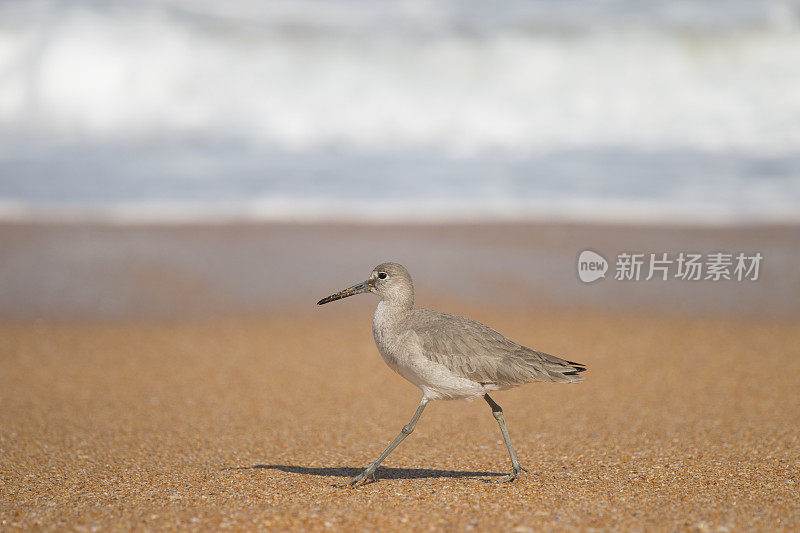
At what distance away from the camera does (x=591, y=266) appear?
1176cm

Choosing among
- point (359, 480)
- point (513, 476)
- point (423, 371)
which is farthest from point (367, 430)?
point (423, 371)

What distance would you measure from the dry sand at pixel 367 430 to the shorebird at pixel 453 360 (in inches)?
23.9

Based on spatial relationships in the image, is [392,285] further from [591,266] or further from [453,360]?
[591,266]

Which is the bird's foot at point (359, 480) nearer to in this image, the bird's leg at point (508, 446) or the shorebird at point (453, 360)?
Answer: the shorebird at point (453, 360)

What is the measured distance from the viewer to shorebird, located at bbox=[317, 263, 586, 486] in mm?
4816

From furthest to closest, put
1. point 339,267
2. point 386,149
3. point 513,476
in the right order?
1. point 386,149
2. point 339,267
3. point 513,476

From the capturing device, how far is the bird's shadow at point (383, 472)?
5.33 m

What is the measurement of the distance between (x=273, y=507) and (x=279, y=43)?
18333 millimetres

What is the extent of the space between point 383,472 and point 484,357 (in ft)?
3.94

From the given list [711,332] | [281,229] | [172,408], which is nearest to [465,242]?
[281,229]

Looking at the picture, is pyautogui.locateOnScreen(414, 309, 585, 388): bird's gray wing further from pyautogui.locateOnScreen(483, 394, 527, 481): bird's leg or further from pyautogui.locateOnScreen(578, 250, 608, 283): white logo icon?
pyautogui.locateOnScreen(578, 250, 608, 283): white logo icon

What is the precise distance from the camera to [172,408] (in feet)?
23.9

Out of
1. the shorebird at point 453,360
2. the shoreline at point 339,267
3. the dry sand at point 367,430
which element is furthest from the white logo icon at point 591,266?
the shorebird at point 453,360

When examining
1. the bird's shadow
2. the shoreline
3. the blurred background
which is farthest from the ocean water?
the bird's shadow
